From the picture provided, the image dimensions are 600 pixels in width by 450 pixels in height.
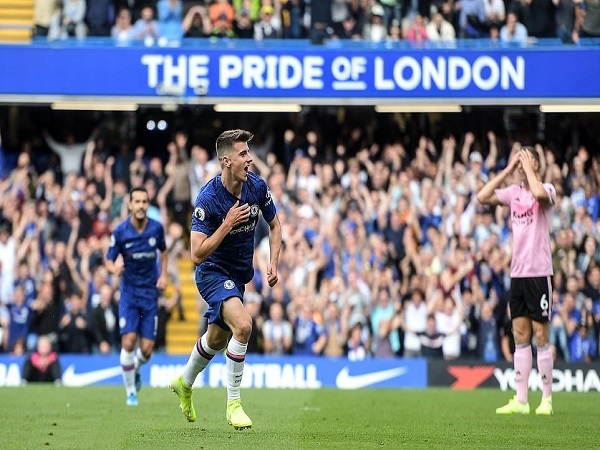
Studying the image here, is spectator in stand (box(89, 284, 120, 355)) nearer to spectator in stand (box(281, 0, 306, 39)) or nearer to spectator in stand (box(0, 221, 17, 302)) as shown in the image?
spectator in stand (box(0, 221, 17, 302))

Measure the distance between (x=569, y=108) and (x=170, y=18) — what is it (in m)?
8.34

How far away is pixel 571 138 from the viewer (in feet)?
85.4

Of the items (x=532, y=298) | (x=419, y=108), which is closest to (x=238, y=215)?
(x=532, y=298)

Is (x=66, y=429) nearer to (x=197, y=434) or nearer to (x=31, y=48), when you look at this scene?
(x=197, y=434)

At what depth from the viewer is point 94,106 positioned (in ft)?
82.5

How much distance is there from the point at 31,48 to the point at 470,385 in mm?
10783

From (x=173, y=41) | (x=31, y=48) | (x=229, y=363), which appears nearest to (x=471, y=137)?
(x=173, y=41)

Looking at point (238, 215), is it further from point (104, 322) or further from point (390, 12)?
point (390, 12)

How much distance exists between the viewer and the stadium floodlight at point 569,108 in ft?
79.8

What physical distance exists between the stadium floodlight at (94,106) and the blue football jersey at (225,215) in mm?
14448

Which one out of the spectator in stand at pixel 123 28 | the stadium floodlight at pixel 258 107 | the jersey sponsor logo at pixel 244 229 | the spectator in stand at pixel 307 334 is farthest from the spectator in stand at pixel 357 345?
the jersey sponsor logo at pixel 244 229

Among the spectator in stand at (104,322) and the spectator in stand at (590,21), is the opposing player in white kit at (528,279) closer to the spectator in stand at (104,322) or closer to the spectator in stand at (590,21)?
the spectator in stand at (104,322)

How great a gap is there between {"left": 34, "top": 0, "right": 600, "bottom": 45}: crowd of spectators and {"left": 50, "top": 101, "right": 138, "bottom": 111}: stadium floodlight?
1314mm

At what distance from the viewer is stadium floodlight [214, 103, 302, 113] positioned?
24.6 m
